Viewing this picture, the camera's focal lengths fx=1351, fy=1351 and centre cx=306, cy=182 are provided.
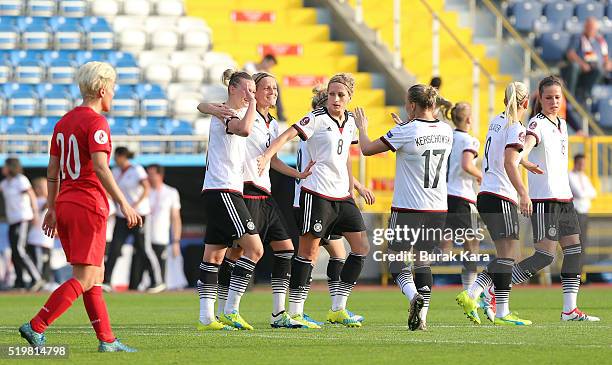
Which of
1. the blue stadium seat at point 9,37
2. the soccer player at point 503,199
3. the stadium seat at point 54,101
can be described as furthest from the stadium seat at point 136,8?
the soccer player at point 503,199

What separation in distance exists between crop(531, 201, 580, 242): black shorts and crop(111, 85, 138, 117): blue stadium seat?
12.0 metres

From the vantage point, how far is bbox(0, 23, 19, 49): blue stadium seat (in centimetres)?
2394

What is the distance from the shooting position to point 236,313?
11578 millimetres

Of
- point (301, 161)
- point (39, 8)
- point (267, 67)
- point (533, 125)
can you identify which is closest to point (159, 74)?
point (39, 8)

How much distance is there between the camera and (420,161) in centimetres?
1123

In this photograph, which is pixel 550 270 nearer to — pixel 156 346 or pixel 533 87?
pixel 533 87

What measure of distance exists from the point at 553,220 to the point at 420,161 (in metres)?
1.70

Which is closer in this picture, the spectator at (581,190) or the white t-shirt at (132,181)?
the white t-shirt at (132,181)

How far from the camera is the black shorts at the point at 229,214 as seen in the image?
36.8ft

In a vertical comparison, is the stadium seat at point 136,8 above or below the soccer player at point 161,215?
above

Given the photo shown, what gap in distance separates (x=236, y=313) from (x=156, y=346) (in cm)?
188

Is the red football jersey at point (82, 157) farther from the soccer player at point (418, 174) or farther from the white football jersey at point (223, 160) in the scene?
the soccer player at point (418, 174)

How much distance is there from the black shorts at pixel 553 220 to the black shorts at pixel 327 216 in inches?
64.1

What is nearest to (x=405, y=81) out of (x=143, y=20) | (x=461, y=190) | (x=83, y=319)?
(x=143, y=20)
